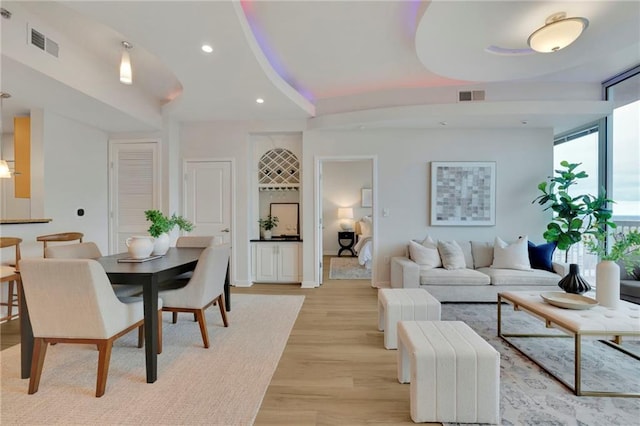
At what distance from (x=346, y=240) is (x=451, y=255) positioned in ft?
13.1

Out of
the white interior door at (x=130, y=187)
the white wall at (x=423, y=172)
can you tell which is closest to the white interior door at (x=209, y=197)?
the white interior door at (x=130, y=187)

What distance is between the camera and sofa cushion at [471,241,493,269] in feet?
14.9

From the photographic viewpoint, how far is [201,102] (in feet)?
14.1

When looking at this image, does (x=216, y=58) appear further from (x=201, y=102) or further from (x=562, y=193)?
(x=562, y=193)

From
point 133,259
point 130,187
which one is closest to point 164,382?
point 133,259

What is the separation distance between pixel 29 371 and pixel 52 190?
111 inches

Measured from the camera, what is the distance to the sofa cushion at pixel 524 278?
3.95m

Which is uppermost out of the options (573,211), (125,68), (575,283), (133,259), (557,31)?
(557,31)

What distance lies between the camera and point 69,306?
6.50 ft

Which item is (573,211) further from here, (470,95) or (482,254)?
(470,95)

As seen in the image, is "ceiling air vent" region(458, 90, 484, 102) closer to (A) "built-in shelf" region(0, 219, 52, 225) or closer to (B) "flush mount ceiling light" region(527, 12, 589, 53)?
(B) "flush mount ceiling light" region(527, 12, 589, 53)

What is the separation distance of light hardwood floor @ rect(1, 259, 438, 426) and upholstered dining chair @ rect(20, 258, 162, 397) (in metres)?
1.15

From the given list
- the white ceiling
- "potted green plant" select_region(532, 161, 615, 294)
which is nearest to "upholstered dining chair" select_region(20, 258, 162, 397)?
the white ceiling

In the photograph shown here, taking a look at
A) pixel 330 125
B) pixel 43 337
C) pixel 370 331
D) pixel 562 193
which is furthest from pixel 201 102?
pixel 562 193
